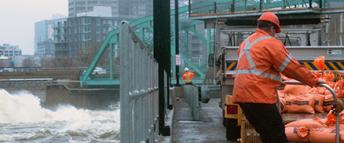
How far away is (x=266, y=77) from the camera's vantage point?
6438mm

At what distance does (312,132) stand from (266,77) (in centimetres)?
135

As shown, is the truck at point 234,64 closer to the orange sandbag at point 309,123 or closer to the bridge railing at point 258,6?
the orange sandbag at point 309,123

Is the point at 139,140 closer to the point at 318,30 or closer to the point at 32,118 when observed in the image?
the point at 318,30

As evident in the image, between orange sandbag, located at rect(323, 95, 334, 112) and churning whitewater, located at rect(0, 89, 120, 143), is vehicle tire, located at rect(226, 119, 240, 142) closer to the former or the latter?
orange sandbag, located at rect(323, 95, 334, 112)

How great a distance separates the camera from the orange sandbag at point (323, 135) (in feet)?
23.9

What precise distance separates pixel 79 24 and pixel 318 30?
9678cm

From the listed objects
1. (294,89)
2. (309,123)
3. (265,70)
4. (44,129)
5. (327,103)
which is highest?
(265,70)

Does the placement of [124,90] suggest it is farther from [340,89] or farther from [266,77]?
[340,89]

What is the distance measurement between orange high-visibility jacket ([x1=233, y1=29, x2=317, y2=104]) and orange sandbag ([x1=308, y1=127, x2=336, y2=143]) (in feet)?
3.44

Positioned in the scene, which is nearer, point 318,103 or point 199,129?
point 318,103

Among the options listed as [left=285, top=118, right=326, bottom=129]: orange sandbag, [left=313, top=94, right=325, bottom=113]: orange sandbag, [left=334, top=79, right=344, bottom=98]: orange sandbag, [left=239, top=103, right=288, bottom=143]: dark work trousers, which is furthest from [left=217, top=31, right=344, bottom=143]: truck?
[left=239, top=103, right=288, bottom=143]: dark work trousers

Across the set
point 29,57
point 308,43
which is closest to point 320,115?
point 308,43

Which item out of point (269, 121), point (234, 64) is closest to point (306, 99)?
point (269, 121)

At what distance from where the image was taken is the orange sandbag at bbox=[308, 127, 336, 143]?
7.29 meters
